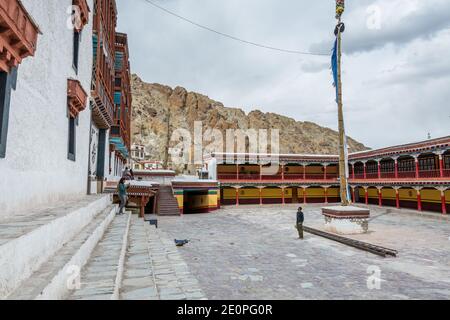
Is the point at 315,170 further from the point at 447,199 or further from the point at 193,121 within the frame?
the point at 193,121

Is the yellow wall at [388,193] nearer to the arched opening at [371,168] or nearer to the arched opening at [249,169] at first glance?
the arched opening at [371,168]

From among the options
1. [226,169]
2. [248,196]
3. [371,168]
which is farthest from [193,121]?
[371,168]

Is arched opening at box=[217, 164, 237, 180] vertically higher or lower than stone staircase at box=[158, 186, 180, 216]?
higher

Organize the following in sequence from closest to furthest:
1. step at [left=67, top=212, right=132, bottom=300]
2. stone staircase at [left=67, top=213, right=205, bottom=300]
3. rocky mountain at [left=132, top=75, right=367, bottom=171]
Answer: step at [left=67, top=212, right=132, bottom=300]
stone staircase at [left=67, top=213, right=205, bottom=300]
rocky mountain at [left=132, top=75, right=367, bottom=171]

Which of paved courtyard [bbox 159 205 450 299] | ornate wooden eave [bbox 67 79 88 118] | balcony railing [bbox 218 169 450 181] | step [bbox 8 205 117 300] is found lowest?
A: paved courtyard [bbox 159 205 450 299]

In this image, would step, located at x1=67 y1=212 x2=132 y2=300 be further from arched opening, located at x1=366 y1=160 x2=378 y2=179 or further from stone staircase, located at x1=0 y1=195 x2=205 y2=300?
arched opening, located at x1=366 y1=160 x2=378 y2=179

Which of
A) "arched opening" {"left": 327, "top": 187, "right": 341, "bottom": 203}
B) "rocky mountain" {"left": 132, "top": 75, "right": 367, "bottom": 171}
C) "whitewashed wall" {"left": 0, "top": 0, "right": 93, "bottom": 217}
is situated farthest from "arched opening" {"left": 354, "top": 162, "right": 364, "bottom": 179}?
"rocky mountain" {"left": 132, "top": 75, "right": 367, "bottom": 171}

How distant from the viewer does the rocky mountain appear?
97144 millimetres

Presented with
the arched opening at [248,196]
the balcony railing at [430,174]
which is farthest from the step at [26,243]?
the arched opening at [248,196]

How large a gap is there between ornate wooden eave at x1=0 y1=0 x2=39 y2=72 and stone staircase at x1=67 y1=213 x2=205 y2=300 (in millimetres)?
3225

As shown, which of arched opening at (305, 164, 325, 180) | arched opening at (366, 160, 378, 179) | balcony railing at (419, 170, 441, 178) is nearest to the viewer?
balcony railing at (419, 170, 441, 178)

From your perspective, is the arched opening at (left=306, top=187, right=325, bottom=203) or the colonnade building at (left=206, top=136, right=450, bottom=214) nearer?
the colonnade building at (left=206, top=136, right=450, bottom=214)

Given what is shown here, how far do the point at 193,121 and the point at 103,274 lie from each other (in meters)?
113

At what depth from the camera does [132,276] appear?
5.00m
